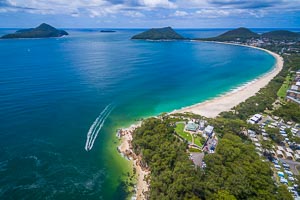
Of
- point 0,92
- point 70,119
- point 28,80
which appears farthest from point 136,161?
point 28,80

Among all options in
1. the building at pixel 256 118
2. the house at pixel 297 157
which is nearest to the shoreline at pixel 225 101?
the building at pixel 256 118

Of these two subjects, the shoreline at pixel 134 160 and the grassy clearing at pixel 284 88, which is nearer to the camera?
the shoreline at pixel 134 160

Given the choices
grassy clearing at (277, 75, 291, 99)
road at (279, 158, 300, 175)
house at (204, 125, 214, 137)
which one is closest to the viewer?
road at (279, 158, 300, 175)

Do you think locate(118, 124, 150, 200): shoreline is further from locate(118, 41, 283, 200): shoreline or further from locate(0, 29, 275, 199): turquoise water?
locate(0, 29, 275, 199): turquoise water

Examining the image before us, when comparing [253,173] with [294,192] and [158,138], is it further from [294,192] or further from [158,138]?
[158,138]

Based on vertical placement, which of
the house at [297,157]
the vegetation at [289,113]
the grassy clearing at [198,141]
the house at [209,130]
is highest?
the vegetation at [289,113]

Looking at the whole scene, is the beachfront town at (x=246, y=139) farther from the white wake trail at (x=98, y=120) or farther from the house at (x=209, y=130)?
the white wake trail at (x=98, y=120)

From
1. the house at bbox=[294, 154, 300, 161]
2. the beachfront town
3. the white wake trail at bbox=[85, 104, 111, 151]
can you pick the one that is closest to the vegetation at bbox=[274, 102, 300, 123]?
the beachfront town
